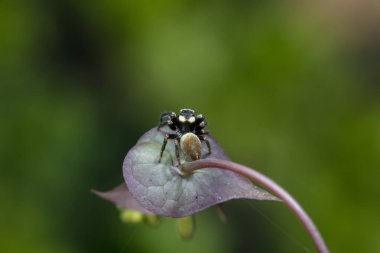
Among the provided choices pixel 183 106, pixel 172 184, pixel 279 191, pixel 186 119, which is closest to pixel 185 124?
pixel 186 119

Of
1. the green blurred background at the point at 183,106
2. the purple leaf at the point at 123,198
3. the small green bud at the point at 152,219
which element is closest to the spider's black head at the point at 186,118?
the purple leaf at the point at 123,198

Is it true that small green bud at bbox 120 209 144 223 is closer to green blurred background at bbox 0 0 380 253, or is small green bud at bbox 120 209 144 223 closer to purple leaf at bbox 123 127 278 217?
purple leaf at bbox 123 127 278 217

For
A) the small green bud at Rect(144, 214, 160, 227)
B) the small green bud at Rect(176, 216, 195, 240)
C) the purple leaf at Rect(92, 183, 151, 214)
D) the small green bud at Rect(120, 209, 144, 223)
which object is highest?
the purple leaf at Rect(92, 183, 151, 214)

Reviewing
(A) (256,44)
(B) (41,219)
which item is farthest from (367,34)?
(B) (41,219)

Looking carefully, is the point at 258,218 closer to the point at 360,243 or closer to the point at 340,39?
the point at 360,243

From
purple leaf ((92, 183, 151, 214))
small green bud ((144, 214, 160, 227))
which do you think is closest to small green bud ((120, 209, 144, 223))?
small green bud ((144, 214, 160, 227))

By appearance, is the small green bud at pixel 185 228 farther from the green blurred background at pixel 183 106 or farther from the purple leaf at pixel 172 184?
the green blurred background at pixel 183 106

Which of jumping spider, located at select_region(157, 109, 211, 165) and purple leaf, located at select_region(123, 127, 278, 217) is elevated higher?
jumping spider, located at select_region(157, 109, 211, 165)
